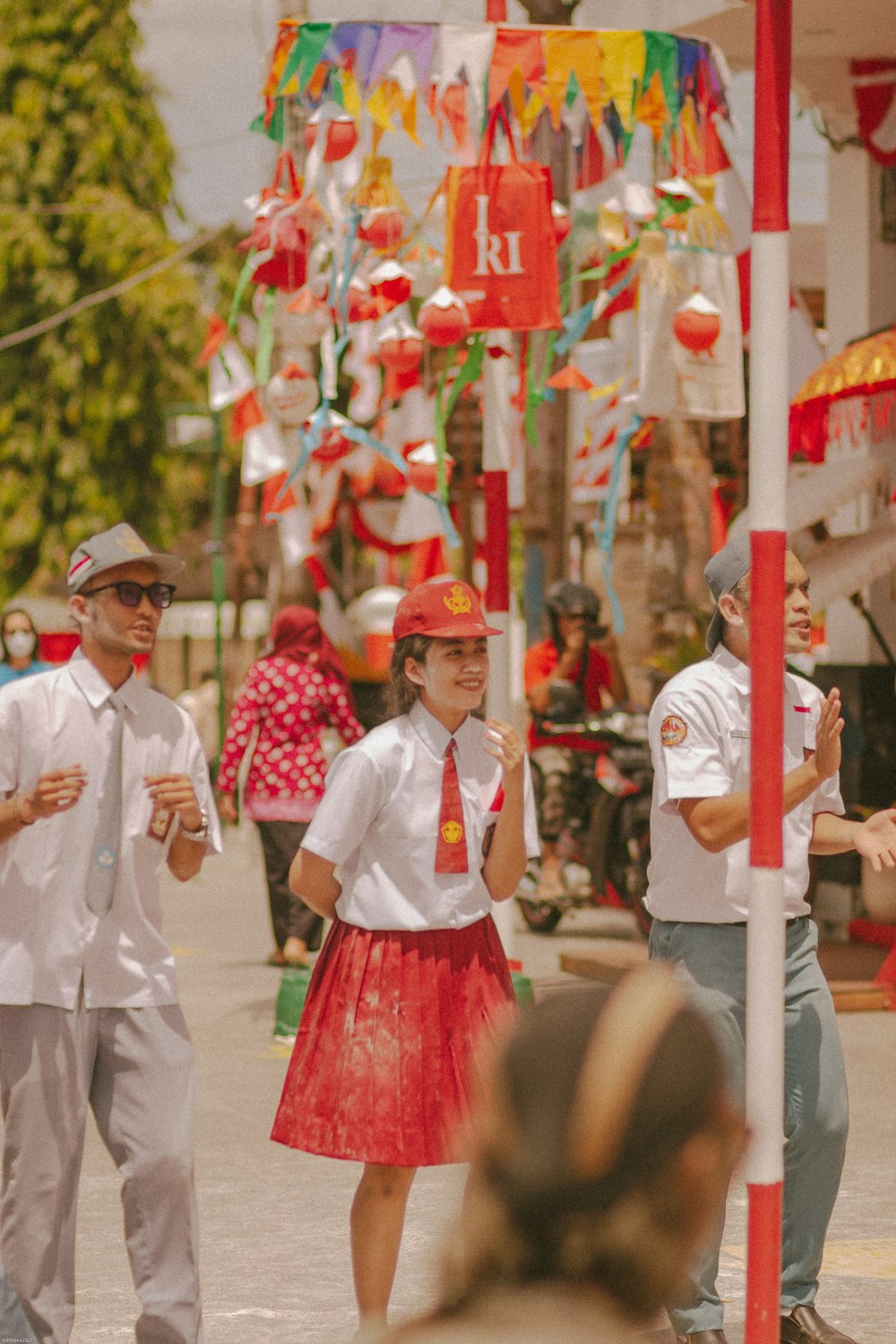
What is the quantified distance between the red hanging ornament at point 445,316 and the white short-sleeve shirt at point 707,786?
3.80m

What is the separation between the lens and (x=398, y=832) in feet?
16.7

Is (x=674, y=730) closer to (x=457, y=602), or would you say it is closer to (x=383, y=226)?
(x=457, y=602)

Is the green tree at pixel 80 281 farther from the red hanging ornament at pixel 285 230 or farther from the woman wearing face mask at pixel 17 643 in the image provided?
the red hanging ornament at pixel 285 230

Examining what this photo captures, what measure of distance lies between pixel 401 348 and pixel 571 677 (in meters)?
3.66

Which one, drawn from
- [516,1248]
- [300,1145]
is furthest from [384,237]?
[516,1248]

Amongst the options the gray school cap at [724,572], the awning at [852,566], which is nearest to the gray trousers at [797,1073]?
the gray school cap at [724,572]

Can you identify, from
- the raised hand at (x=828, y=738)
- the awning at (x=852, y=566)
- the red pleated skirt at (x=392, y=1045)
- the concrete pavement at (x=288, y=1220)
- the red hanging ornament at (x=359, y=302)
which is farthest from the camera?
the awning at (x=852, y=566)

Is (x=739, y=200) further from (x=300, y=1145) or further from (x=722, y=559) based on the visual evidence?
(x=300, y=1145)

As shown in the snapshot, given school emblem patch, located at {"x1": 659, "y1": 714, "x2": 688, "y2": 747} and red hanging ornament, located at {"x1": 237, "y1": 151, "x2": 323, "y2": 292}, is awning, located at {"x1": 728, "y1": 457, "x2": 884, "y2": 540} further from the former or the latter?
school emblem patch, located at {"x1": 659, "y1": 714, "x2": 688, "y2": 747}

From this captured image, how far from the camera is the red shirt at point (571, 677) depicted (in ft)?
41.9

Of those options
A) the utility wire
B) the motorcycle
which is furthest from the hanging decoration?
the utility wire

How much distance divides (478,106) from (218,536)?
17.5 metres

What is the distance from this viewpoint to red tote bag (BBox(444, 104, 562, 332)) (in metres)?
8.70

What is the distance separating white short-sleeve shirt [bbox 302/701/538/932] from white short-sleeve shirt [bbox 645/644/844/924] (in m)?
0.41
